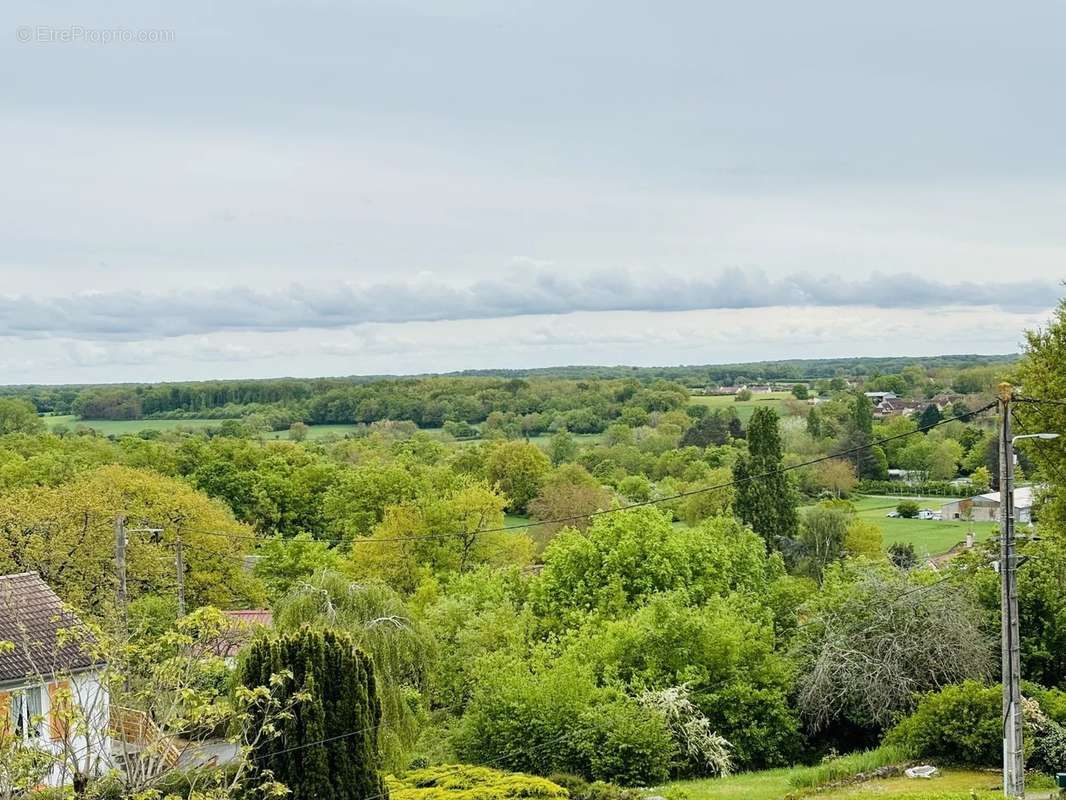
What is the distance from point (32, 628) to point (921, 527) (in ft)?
213

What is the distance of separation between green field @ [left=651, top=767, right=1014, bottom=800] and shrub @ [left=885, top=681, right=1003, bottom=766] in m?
0.47

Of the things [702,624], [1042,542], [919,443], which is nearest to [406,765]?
[702,624]

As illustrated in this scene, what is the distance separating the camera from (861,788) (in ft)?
63.0

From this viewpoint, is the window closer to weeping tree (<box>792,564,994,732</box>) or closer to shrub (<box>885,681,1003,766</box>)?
weeping tree (<box>792,564,994,732</box>)

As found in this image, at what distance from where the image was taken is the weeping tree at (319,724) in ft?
51.5

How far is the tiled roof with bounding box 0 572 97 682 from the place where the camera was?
1912cm

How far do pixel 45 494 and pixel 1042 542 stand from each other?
33.6m

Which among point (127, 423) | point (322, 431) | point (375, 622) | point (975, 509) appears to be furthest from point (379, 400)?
point (375, 622)

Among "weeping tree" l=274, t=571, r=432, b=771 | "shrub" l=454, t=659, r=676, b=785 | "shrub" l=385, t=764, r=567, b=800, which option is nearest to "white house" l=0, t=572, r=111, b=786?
"weeping tree" l=274, t=571, r=432, b=771

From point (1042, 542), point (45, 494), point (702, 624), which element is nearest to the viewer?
point (702, 624)

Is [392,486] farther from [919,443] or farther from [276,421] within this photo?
[276,421]

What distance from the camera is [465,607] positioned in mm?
30000

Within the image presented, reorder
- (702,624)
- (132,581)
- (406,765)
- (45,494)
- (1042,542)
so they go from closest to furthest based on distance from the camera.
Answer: (406,765) < (702,624) < (1042,542) < (132,581) < (45,494)

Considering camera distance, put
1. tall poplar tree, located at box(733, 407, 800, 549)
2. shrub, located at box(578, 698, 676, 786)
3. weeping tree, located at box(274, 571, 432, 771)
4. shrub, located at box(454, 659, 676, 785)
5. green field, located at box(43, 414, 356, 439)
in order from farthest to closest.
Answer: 1. green field, located at box(43, 414, 356, 439)
2. tall poplar tree, located at box(733, 407, 800, 549)
3. weeping tree, located at box(274, 571, 432, 771)
4. shrub, located at box(454, 659, 676, 785)
5. shrub, located at box(578, 698, 676, 786)
